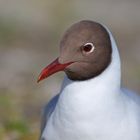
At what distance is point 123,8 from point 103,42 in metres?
9.04

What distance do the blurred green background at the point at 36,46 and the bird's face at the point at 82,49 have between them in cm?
191

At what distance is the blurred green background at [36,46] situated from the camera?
8.67m

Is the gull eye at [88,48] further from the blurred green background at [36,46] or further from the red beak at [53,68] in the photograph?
the blurred green background at [36,46]

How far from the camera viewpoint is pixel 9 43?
12.6m

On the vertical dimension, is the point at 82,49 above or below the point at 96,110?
above

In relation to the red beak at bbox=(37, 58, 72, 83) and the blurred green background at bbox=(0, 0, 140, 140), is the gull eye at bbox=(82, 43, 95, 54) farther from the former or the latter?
the blurred green background at bbox=(0, 0, 140, 140)

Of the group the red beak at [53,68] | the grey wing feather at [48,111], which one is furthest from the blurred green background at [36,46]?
the red beak at [53,68]

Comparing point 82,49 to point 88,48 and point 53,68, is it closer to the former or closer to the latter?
point 88,48

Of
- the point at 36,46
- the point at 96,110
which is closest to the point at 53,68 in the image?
the point at 96,110

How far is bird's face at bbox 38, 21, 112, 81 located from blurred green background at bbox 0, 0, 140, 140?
1914 millimetres

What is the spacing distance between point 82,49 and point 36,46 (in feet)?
22.7

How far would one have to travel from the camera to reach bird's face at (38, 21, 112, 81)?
6250mm

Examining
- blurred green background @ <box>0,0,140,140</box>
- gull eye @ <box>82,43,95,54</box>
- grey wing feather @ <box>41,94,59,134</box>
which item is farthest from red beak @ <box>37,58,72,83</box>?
blurred green background @ <box>0,0,140,140</box>

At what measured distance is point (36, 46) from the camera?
1315cm
